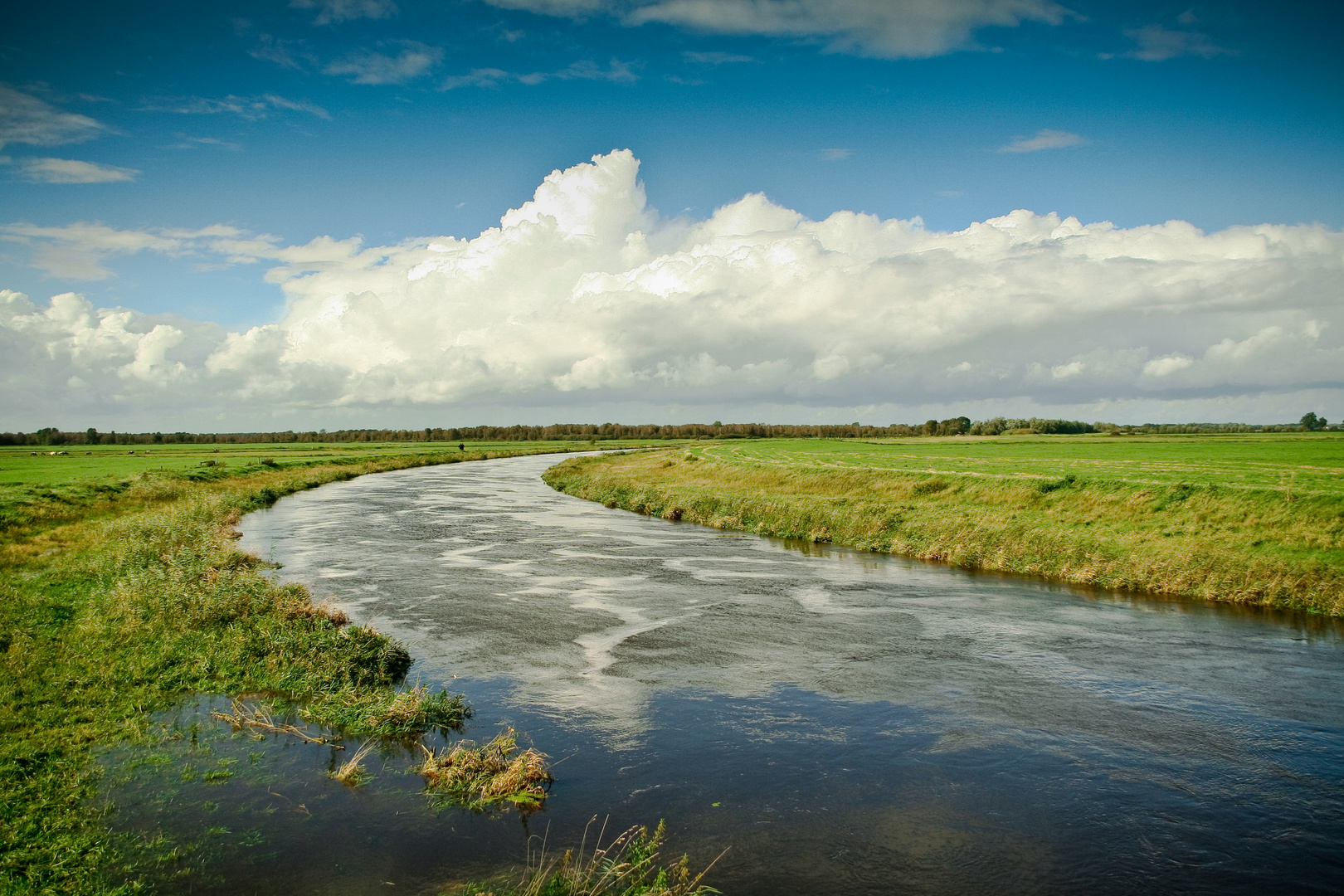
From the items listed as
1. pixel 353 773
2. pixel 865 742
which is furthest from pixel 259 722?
pixel 865 742

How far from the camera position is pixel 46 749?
11.2 meters

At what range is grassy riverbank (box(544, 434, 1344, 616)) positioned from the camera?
23422mm

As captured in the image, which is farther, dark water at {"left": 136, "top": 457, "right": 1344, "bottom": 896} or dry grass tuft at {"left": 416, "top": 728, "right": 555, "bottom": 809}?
dry grass tuft at {"left": 416, "top": 728, "right": 555, "bottom": 809}

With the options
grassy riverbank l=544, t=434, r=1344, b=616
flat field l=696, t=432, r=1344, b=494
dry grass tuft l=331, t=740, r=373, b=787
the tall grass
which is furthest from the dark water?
flat field l=696, t=432, r=1344, b=494

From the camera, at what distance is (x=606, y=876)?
331 inches

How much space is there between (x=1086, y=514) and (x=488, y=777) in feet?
100

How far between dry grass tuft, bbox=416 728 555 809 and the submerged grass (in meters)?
1.45

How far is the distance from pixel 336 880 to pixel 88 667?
32.0ft

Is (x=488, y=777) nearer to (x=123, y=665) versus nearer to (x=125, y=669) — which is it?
(x=125, y=669)

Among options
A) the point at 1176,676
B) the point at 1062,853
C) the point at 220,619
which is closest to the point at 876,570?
the point at 1176,676

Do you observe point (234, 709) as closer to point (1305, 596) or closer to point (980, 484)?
point (1305, 596)

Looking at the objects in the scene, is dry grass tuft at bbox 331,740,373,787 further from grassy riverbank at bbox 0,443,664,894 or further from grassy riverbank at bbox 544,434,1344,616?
grassy riverbank at bbox 544,434,1344,616

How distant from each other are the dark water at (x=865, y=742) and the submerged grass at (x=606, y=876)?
41 cm

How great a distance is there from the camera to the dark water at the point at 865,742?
9258mm
